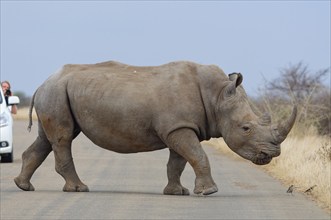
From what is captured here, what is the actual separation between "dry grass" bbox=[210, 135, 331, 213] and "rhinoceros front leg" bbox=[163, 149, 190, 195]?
176cm

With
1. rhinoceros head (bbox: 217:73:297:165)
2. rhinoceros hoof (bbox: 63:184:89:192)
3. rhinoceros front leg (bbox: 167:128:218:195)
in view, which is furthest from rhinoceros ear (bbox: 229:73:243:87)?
rhinoceros hoof (bbox: 63:184:89:192)

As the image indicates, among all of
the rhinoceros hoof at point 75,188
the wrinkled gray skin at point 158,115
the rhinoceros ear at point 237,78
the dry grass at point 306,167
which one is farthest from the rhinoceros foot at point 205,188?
the rhinoceros hoof at point 75,188

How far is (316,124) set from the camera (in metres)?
30.6

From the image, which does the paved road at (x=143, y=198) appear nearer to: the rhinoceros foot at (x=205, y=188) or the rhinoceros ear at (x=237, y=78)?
the rhinoceros foot at (x=205, y=188)

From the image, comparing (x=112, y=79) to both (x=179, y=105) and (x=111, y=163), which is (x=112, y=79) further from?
(x=111, y=163)

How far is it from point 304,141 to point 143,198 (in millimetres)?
10224

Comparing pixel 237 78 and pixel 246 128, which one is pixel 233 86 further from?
pixel 246 128

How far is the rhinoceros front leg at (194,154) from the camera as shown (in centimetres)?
1662

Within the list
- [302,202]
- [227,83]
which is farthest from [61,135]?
[302,202]

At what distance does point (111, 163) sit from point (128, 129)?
6.78 m

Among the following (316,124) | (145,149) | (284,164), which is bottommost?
(316,124)

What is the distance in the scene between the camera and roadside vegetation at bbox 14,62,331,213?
58.9ft

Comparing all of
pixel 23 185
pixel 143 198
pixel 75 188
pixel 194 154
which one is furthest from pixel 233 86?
pixel 23 185

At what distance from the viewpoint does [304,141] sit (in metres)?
26.0
